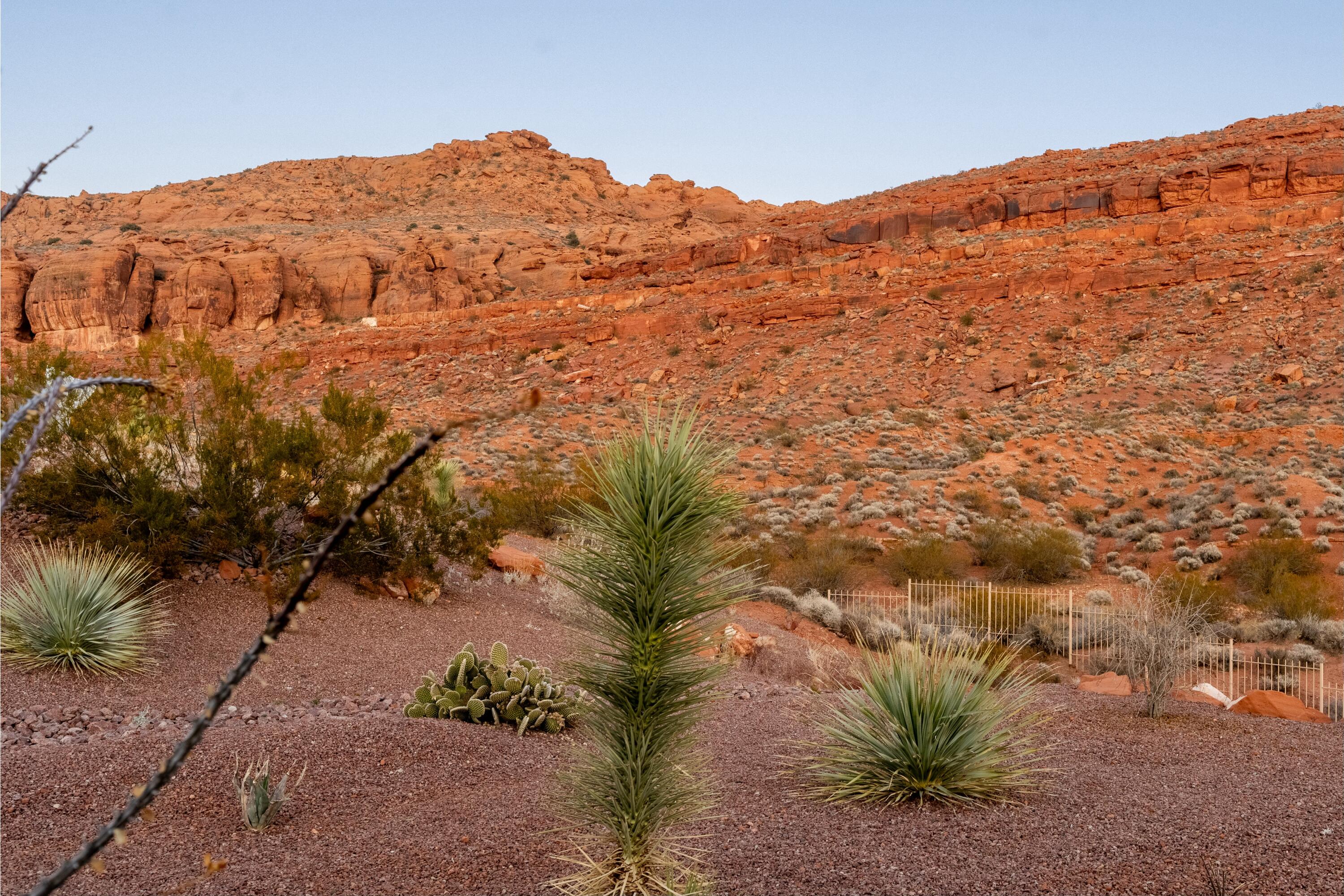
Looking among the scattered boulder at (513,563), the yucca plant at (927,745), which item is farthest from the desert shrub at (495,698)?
the scattered boulder at (513,563)

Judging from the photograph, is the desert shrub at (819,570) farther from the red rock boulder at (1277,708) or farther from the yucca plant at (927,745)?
the yucca plant at (927,745)

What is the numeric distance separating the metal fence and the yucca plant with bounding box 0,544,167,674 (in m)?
8.88

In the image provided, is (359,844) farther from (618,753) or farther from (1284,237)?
(1284,237)

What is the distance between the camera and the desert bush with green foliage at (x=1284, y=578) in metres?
18.3

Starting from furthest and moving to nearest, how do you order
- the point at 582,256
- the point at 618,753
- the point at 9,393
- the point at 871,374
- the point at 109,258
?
1. the point at 582,256
2. the point at 109,258
3. the point at 871,374
4. the point at 9,393
5. the point at 618,753

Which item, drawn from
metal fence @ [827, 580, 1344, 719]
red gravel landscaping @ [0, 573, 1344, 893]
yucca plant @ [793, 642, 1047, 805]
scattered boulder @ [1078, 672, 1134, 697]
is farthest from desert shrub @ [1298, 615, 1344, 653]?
yucca plant @ [793, 642, 1047, 805]

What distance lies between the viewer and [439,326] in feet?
190

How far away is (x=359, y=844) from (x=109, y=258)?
205 ft

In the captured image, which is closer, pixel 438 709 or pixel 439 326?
pixel 438 709

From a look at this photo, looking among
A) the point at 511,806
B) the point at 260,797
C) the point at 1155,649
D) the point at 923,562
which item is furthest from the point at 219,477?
the point at 923,562

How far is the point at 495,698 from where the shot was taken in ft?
27.2

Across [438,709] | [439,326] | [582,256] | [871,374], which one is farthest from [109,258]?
[438,709]

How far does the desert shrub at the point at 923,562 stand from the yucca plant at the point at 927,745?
46.9 feet

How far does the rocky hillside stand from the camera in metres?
30.7
